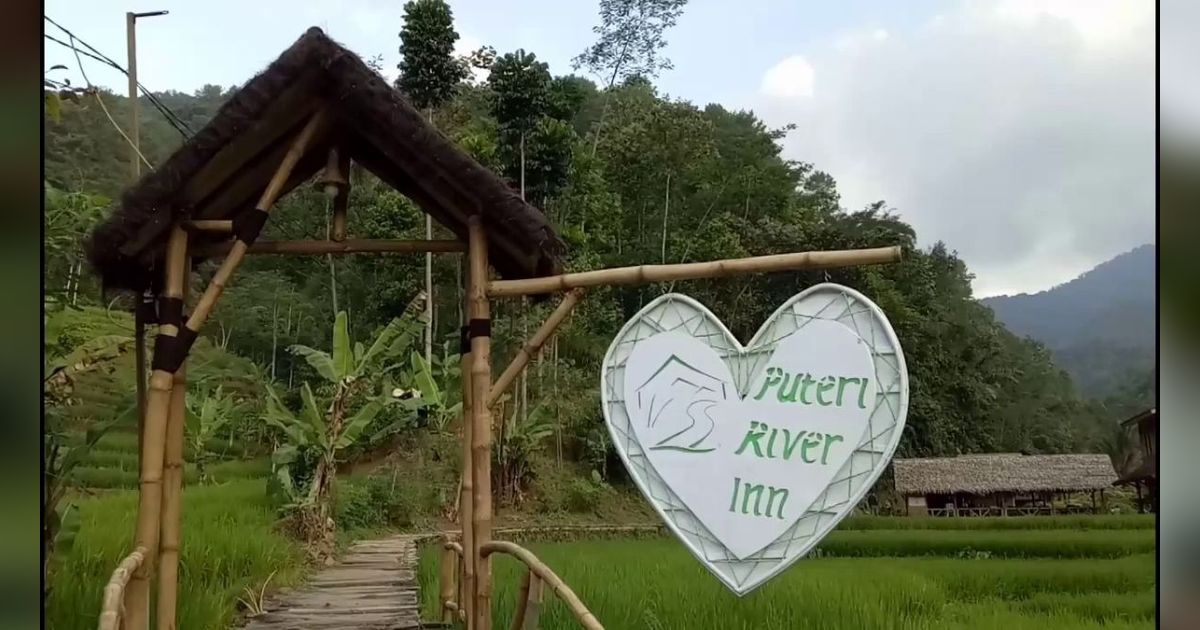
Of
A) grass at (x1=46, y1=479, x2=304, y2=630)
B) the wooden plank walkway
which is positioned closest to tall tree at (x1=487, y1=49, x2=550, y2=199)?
grass at (x1=46, y1=479, x2=304, y2=630)

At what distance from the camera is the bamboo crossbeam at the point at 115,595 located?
1.95 meters

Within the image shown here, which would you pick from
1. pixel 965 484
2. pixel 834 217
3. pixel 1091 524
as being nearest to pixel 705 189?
pixel 834 217

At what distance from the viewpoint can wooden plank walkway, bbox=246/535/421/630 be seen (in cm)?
367

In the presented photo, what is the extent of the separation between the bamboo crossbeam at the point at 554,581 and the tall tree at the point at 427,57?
685 cm

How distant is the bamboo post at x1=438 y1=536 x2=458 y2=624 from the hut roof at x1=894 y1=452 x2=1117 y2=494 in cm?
497

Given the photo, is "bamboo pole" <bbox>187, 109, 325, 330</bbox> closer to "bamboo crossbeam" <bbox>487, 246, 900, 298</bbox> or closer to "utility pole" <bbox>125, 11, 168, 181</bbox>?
"bamboo crossbeam" <bbox>487, 246, 900, 298</bbox>

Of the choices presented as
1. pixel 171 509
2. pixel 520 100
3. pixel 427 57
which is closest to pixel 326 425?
pixel 520 100

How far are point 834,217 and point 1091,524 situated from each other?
4663 mm

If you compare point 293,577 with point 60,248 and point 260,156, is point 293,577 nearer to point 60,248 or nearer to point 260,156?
point 60,248

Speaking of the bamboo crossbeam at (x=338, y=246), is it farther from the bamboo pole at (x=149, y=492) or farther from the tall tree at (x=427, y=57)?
the tall tree at (x=427, y=57)
